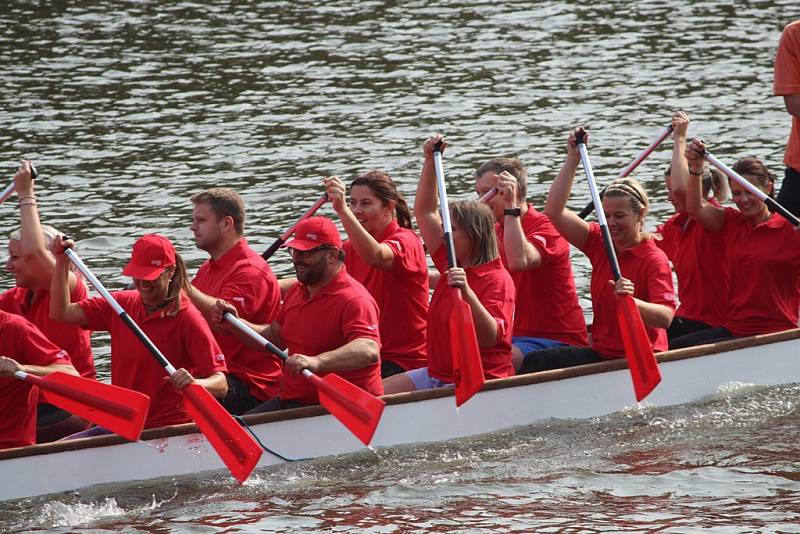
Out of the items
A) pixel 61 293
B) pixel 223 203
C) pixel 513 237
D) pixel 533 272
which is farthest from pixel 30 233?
pixel 533 272

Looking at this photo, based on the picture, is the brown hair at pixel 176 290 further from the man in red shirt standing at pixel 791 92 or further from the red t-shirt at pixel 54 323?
the man in red shirt standing at pixel 791 92

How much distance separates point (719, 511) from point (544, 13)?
17256mm

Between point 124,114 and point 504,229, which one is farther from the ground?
point 504,229

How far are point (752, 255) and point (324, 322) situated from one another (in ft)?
10.5

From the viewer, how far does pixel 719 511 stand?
8.91 meters

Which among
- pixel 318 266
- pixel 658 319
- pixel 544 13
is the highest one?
pixel 318 266

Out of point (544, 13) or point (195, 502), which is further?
point (544, 13)

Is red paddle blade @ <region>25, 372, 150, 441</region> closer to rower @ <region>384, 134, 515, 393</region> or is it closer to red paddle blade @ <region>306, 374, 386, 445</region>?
red paddle blade @ <region>306, 374, 386, 445</region>

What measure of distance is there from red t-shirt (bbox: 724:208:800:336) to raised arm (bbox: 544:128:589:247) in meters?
1.15

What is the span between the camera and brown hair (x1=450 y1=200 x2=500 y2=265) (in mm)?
9758

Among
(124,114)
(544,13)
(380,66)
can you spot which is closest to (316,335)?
(124,114)

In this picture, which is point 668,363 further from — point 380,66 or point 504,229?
point 380,66

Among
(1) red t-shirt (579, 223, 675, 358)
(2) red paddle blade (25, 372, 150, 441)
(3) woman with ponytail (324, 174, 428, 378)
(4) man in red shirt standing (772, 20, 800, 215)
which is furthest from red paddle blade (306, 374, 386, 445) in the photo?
(4) man in red shirt standing (772, 20, 800, 215)

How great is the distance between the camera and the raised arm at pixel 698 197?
10.6 m
